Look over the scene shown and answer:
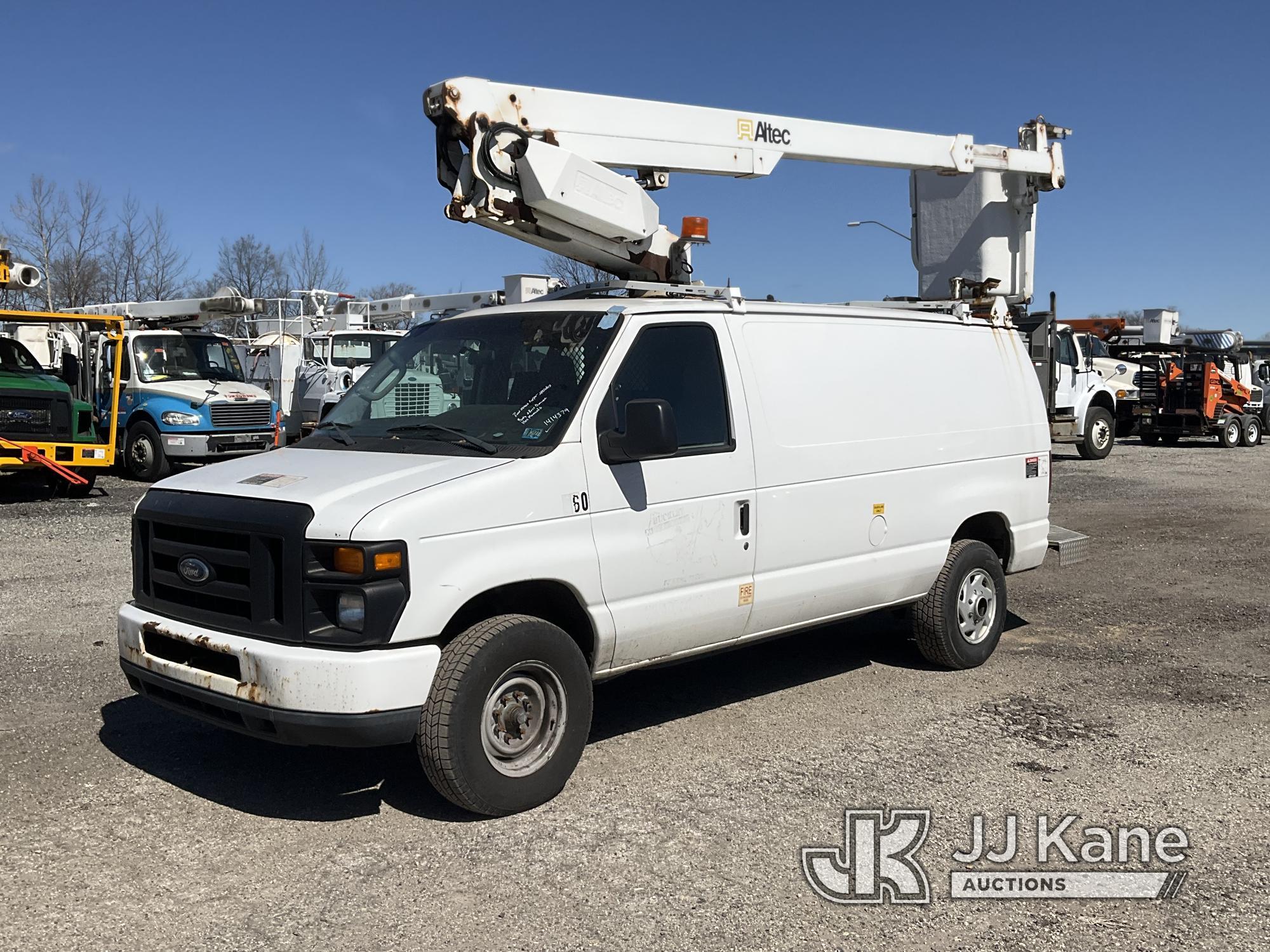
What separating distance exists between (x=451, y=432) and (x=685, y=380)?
1148 mm

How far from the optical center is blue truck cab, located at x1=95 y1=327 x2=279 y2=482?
1698cm

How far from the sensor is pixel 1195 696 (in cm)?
664

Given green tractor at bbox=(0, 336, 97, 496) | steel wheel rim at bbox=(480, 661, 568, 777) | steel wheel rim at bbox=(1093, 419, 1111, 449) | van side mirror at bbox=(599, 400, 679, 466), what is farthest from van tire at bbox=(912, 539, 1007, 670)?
steel wheel rim at bbox=(1093, 419, 1111, 449)

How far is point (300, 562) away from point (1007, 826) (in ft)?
9.86

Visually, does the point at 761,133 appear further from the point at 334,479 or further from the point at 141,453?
the point at 141,453

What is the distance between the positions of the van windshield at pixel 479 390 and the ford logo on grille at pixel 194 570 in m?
0.88

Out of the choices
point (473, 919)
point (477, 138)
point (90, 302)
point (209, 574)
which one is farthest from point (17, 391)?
point (90, 302)

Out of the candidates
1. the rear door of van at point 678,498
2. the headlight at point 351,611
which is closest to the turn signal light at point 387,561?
the headlight at point 351,611

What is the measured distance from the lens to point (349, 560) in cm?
438

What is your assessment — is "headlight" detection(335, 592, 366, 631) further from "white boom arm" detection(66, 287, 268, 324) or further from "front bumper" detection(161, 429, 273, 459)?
"front bumper" detection(161, 429, 273, 459)

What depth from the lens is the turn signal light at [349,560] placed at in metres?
4.36

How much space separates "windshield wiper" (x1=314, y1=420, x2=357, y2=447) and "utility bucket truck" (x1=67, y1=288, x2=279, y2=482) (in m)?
11.5
